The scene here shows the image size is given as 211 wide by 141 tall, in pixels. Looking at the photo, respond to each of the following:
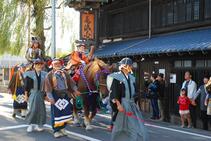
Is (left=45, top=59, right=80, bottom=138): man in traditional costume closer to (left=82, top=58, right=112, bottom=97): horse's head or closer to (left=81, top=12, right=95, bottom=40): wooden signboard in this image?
(left=82, top=58, right=112, bottom=97): horse's head

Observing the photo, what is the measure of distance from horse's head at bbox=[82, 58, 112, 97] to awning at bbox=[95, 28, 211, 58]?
10.2ft

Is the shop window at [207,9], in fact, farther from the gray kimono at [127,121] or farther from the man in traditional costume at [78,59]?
the gray kimono at [127,121]

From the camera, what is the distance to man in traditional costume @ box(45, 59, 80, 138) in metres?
9.73

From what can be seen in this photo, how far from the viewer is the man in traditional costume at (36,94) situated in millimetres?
10617

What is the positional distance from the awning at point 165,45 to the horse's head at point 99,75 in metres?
3.10

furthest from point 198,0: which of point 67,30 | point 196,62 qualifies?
point 67,30

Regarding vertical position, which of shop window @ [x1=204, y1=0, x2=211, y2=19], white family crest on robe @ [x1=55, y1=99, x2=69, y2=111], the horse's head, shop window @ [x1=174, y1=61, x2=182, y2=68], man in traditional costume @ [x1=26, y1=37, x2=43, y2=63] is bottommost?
white family crest on robe @ [x1=55, y1=99, x2=69, y2=111]

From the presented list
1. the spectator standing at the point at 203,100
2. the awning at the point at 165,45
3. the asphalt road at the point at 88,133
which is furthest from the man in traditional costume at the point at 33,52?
the spectator standing at the point at 203,100

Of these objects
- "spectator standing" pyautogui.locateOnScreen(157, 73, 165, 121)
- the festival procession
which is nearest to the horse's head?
the festival procession

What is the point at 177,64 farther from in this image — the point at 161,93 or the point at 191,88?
the point at 191,88

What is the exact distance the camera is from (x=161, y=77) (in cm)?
1452

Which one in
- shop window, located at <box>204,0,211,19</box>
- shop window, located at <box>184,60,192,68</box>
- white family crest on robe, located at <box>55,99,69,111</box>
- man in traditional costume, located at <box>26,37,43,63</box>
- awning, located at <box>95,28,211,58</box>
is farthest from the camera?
shop window, located at <box>204,0,211,19</box>

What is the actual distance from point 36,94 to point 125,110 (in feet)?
11.4

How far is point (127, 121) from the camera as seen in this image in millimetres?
8062
